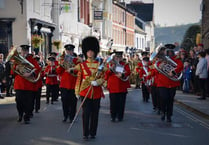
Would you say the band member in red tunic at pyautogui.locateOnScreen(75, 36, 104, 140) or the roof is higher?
the roof

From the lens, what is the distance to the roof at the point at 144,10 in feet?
322

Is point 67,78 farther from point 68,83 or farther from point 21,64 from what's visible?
point 21,64

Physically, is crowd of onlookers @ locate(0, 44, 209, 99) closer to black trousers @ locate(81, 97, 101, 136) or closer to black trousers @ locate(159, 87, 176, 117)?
black trousers @ locate(159, 87, 176, 117)

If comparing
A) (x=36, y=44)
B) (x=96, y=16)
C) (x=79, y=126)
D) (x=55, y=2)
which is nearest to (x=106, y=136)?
(x=79, y=126)

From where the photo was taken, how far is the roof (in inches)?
3866

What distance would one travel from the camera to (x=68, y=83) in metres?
12.7

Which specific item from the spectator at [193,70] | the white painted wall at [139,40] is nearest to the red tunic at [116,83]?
the spectator at [193,70]

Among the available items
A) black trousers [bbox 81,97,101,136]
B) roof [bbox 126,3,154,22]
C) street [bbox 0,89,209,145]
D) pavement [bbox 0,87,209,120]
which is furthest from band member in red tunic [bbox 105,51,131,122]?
roof [bbox 126,3,154,22]

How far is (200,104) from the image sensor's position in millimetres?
16734

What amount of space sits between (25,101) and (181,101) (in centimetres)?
748

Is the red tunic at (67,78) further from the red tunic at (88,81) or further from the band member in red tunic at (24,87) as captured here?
the red tunic at (88,81)

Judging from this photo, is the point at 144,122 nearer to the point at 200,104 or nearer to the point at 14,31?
the point at 200,104

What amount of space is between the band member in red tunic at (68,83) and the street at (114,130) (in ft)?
1.16

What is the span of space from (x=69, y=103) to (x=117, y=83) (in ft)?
4.73
